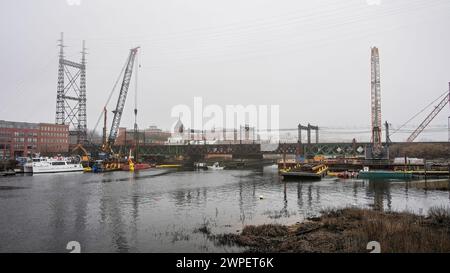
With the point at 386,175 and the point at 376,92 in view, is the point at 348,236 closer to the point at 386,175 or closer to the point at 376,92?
the point at 386,175

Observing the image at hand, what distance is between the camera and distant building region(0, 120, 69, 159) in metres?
120

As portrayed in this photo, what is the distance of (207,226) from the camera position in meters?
22.4

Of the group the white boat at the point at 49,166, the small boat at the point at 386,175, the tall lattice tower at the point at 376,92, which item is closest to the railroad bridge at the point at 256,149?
the tall lattice tower at the point at 376,92

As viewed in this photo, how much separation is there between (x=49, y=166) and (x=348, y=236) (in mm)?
83587

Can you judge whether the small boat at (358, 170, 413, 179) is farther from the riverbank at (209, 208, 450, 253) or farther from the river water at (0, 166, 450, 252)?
the riverbank at (209, 208, 450, 253)

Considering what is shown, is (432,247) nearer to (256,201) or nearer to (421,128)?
(256,201)

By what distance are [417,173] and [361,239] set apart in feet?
195

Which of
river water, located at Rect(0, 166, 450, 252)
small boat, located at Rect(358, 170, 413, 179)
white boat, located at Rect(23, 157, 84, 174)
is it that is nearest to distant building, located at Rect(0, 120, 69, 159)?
white boat, located at Rect(23, 157, 84, 174)

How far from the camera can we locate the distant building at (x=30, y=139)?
120 meters

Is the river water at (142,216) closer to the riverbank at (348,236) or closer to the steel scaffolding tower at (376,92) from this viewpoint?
the riverbank at (348,236)

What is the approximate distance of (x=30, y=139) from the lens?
129 meters

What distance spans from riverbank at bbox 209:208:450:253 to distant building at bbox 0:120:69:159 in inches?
5001

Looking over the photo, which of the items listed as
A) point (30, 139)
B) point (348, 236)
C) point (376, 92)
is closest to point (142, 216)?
point (348, 236)
